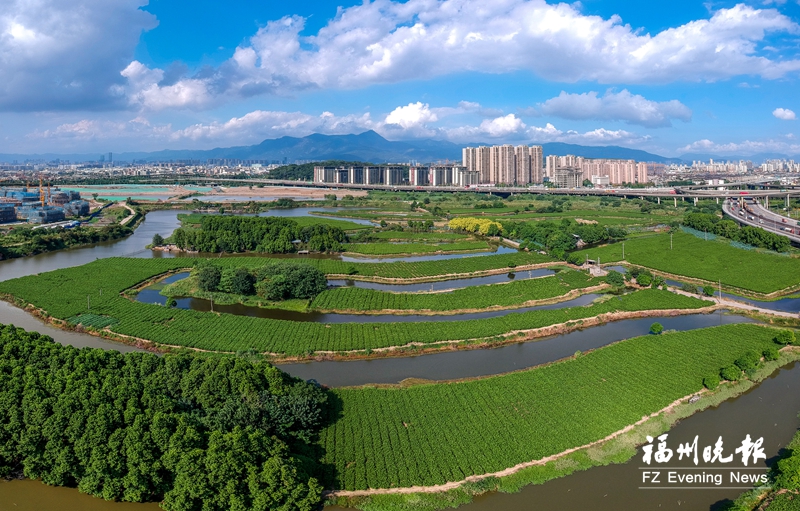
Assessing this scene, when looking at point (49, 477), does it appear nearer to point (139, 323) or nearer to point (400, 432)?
point (400, 432)

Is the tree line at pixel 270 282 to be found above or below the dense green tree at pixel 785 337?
above

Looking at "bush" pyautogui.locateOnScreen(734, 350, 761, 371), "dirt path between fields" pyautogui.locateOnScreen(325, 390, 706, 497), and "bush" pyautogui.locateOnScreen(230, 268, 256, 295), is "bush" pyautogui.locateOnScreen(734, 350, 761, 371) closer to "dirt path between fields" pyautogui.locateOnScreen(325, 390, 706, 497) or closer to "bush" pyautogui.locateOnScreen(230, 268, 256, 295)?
"dirt path between fields" pyautogui.locateOnScreen(325, 390, 706, 497)

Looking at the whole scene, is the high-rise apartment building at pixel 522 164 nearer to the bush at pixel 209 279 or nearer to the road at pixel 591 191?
the road at pixel 591 191

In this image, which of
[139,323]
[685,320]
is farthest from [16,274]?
[685,320]

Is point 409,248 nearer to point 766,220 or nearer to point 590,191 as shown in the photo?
point 766,220

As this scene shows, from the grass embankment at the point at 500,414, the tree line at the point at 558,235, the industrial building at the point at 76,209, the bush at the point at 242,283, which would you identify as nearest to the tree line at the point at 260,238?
the bush at the point at 242,283

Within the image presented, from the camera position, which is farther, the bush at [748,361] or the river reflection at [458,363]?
the river reflection at [458,363]

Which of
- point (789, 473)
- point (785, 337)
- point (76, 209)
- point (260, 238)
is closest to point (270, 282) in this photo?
point (260, 238)
